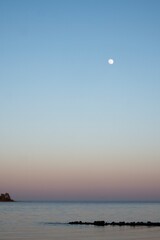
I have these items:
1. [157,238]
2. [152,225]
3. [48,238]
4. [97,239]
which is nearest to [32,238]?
[48,238]

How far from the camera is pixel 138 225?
85.4 meters

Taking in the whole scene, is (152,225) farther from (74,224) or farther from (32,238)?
(32,238)

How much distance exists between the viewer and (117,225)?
281ft

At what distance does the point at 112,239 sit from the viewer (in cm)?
5769

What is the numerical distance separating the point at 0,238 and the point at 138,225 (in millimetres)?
37755

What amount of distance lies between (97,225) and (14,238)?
3217cm

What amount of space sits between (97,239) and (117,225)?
2895 centimetres

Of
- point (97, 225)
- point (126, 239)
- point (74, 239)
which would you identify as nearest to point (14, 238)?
point (74, 239)

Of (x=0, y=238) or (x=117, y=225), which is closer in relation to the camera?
(x=0, y=238)

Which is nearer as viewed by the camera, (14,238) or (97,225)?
(14,238)

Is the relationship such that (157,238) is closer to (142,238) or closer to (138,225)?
(142,238)

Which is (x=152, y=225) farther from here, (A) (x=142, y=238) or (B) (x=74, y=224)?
(A) (x=142, y=238)

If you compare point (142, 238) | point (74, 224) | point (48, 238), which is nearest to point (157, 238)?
point (142, 238)

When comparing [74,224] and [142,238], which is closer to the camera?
[142,238]
